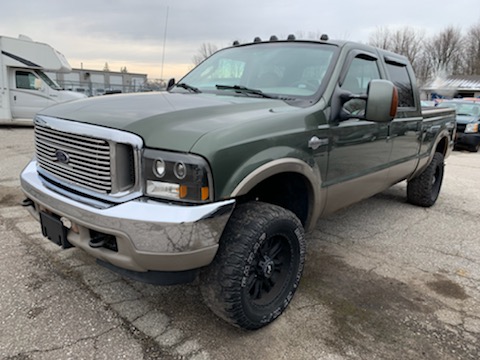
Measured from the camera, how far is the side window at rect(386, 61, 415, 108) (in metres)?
4.17

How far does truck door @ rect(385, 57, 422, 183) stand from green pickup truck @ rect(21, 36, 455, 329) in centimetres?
55

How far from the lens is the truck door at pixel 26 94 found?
13531 mm

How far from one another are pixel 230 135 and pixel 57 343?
1602 mm

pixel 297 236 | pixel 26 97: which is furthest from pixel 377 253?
pixel 26 97

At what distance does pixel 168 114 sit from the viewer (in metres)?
2.29

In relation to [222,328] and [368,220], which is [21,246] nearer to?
[222,328]

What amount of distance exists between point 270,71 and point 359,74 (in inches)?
32.3

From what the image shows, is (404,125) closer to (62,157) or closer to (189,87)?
(189,87)

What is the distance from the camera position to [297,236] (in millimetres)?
2629

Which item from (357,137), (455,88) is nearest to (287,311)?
(357,137)

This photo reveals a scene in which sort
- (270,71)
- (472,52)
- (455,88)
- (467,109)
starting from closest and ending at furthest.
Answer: (270,71), (467,109), (455,88), (472,52)

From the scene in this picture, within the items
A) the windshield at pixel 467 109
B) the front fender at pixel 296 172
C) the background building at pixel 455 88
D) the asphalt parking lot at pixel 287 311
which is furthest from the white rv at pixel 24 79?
the background building at pixel 455 88

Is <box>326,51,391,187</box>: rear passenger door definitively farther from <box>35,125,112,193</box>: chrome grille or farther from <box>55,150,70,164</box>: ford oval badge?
<box>55,150,70,164</box>: ford oval badge

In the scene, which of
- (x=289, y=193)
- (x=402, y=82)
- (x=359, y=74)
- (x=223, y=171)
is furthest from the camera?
(x=402, y=82)
